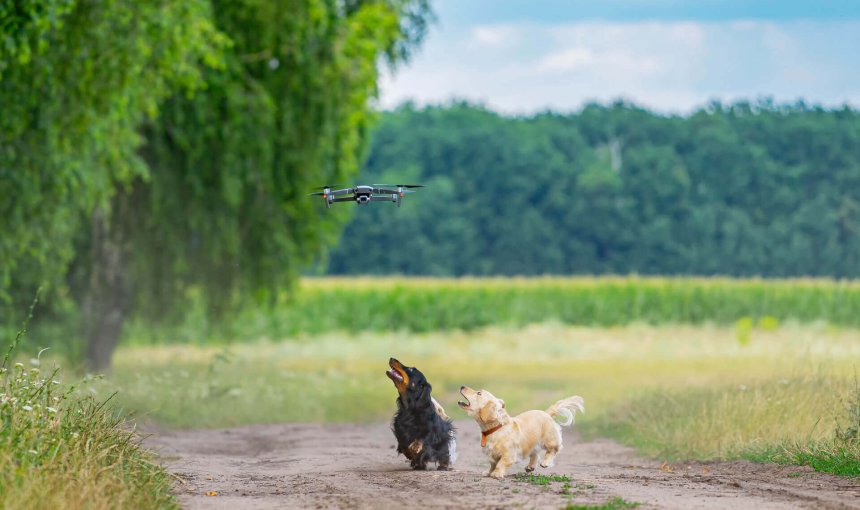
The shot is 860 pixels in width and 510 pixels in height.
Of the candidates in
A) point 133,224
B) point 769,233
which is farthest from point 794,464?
point 769,233

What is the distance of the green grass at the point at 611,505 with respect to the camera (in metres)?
10.7

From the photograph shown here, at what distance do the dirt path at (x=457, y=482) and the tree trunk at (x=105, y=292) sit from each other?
39.4 ft

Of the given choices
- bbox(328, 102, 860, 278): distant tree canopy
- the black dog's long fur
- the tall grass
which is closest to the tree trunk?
the black dog's long fur

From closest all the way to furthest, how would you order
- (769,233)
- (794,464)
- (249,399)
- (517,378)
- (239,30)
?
1. (794,464)
2. (249,399)
3. (239,30)
4. (517,378)
5. (769,233)

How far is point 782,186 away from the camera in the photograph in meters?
74.7

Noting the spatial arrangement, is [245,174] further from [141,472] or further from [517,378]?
[141,472]

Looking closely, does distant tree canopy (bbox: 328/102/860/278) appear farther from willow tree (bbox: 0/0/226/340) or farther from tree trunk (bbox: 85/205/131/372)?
willow tree (bbox: 0/0/226/340)

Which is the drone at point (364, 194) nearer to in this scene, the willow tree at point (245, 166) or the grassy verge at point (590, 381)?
the grassy verge at point (590, 381)

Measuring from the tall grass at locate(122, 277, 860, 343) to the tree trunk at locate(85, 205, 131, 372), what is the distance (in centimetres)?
2496

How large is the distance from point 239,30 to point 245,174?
9.56ft

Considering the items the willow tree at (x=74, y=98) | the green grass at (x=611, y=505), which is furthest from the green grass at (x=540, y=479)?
the willow tree at (x=74, y=98)

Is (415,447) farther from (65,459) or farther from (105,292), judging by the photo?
(105,292)

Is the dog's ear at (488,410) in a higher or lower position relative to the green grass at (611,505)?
higher

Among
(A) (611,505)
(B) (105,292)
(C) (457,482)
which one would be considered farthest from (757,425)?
(B) (105,292)
